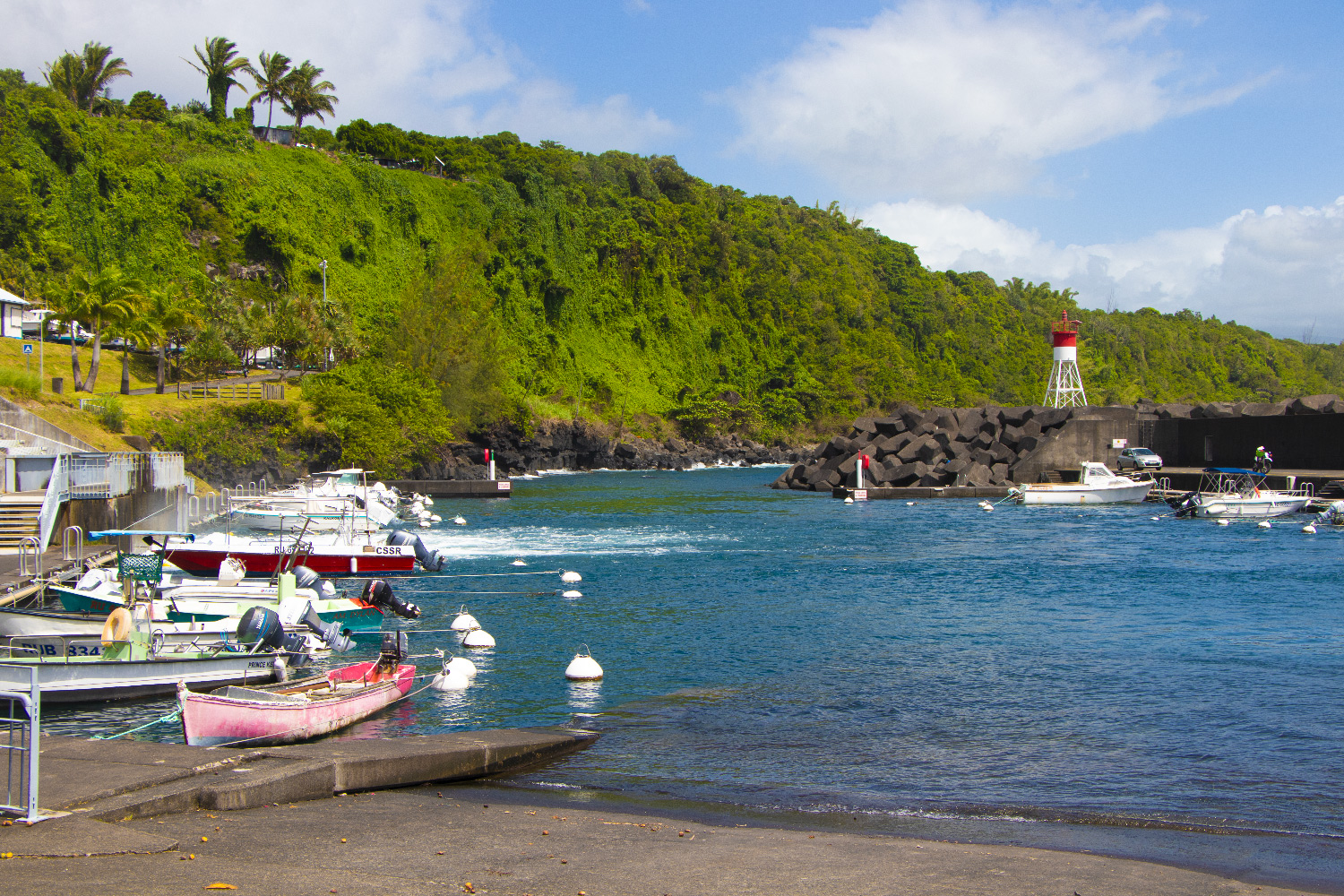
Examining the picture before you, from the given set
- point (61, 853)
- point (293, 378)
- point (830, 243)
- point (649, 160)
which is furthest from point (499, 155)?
point (61, 853)

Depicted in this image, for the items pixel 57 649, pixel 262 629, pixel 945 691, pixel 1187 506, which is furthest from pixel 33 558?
pixel 1187 506

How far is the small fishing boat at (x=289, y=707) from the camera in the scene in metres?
12.2

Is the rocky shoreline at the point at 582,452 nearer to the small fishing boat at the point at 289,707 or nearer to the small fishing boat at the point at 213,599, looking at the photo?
the small fishing boat at the point at 213,599

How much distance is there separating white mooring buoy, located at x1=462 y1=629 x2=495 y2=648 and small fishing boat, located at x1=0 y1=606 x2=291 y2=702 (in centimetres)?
394

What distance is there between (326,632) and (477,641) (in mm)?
3017

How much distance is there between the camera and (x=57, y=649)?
51.2 feet

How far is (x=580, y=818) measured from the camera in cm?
974

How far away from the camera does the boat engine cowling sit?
1659 centimetres

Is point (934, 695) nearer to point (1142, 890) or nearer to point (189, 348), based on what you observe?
point (1142, 890)

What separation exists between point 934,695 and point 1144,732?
3.31 meters

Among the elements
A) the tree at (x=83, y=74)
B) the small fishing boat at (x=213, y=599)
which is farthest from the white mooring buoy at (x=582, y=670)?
the tree at (x=83, y=74)

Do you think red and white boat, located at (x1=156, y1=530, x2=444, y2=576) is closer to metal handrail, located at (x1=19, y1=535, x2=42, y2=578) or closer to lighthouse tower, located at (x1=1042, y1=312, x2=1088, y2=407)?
metal handrail, located at (x1=19, y1=535, x2=42, y2=578)

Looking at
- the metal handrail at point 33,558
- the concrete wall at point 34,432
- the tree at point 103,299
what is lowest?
the metal handrail at point 33,558

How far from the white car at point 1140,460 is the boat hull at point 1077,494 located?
567 centimetres
